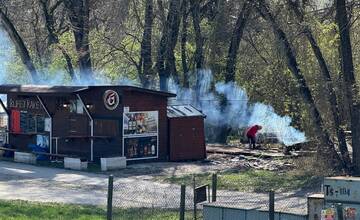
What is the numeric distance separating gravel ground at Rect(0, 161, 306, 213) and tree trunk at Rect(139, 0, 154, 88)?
50.8 feet

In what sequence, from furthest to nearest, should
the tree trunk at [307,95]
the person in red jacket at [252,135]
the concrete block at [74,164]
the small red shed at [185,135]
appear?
1. the person in red jacket at [252,135]
2. the small red shed at [185,135]
3. the concrete block at [74,164]
4. the tree trunk at [307,95]

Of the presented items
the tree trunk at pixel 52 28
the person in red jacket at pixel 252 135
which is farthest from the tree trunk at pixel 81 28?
the person in red jacket at pixel 252 135

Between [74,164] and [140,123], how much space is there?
3404 mm

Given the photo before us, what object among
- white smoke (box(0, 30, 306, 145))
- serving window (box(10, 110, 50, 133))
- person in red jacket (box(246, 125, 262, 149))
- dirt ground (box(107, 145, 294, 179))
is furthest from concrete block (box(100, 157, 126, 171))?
white smoke (box(0, 30, 306, 145))

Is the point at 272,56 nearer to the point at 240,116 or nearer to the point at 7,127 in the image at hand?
the point at 240,116

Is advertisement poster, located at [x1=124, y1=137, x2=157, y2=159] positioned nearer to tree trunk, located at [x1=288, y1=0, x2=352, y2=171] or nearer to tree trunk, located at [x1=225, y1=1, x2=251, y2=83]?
tree trunk, located at [x1=288, y1=0, x2=352, y2=171]

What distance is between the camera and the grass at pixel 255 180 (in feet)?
93.0

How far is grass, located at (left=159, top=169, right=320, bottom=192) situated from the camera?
28.4 meters

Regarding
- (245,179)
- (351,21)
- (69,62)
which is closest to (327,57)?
(351,21)

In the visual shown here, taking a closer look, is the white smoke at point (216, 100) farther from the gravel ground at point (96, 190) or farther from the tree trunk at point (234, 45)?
the gravel ground at point (96, 190)

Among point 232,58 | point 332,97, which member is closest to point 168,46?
point 232,58

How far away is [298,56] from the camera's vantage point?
34656mm

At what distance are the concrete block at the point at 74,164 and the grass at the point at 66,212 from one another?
9319 millimetres

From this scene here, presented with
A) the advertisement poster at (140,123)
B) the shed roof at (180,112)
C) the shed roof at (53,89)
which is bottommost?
the advertisement poster at (140,123)
